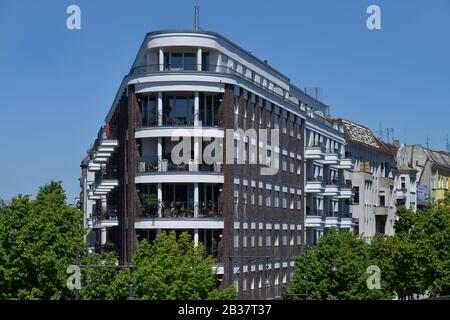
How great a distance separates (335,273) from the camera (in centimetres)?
5584

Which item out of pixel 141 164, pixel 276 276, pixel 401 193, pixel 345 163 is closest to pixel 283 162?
pixel 276 276

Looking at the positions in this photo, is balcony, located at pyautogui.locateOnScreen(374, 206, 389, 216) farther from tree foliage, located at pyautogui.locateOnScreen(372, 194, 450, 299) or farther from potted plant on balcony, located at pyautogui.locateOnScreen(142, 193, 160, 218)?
potted plant on balcony, located at pyautogui.locateOnScreen(142, 193, 160, 218)

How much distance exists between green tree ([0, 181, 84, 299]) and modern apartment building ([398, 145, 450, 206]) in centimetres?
7204

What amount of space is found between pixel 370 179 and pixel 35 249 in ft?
187

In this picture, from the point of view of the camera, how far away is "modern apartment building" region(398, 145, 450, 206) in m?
119

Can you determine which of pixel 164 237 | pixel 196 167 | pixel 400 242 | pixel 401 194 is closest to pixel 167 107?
pixel 196 167

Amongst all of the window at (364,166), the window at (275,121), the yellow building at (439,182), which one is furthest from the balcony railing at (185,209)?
the yellow building at (439,182)

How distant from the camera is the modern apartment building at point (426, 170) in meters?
119

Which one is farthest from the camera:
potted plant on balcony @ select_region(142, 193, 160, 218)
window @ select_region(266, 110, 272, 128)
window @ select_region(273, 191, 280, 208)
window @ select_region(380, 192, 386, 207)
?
window @ select_region(380, 192, 386, 207)

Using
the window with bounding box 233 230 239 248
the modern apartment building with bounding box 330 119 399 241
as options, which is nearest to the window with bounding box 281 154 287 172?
the window with bounding box 233 230 239 248

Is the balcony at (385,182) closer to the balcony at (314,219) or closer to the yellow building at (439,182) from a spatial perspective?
the yellow building at (439,182)

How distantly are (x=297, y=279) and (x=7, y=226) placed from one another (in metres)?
20.4

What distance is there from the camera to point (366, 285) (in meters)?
55.3

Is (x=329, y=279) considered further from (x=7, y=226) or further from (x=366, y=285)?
(x=7, y=226)
